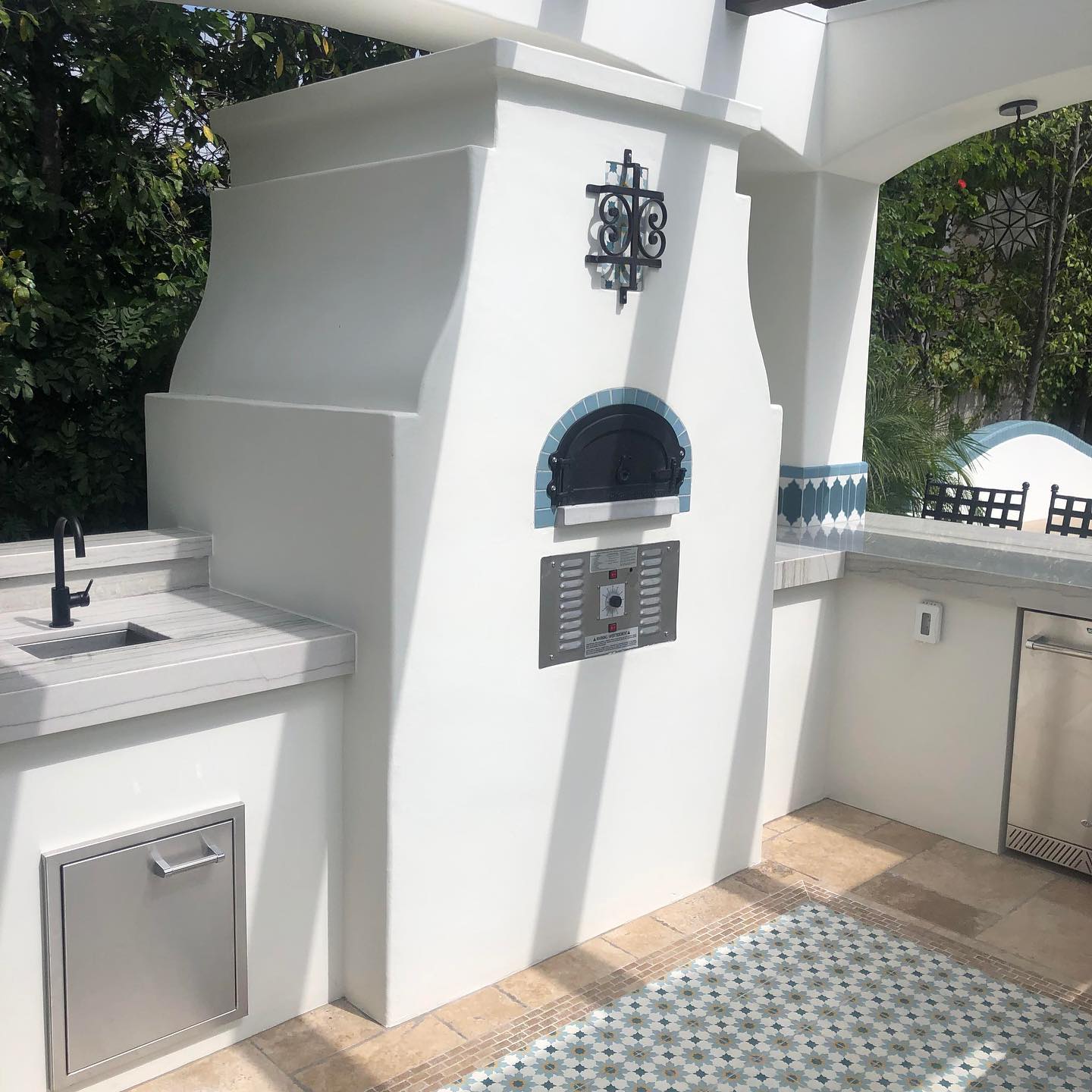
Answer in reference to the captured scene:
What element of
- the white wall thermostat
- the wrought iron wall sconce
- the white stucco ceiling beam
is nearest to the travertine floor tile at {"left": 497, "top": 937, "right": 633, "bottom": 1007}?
the white wall thermostat

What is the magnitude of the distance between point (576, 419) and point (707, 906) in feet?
5.92

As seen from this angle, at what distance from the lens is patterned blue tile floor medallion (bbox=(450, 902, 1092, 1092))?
304cm

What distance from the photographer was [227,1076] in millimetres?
2980

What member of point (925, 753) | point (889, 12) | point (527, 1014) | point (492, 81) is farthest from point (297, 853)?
point (889, 12)

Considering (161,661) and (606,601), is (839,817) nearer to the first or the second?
(606,601)

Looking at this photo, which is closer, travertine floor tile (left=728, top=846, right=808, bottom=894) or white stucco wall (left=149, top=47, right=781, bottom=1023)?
white stucco wall (left=149, top=47, right=781, bottom=1023)

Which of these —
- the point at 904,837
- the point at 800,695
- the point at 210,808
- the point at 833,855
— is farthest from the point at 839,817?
the point at 210,808

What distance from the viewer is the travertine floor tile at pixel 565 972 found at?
11.2 ft

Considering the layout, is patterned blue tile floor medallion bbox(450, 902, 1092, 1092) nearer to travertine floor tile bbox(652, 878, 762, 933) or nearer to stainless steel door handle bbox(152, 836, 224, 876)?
travertine floor tile bbox(652, 878, 762, 933)

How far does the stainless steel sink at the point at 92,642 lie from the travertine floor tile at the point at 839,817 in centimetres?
283

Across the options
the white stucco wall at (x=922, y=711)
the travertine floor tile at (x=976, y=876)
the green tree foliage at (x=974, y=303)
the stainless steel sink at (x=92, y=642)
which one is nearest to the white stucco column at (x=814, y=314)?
the white stucco wall at (x=922, y=711)

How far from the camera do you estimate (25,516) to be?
15.6 ft

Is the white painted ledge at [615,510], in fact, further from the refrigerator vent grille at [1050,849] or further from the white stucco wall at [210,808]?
the refrigerator vent grille at [1050,849]

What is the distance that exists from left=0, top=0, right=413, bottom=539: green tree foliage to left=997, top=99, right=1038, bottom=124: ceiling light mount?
318 cm
